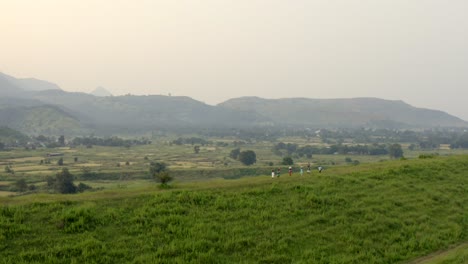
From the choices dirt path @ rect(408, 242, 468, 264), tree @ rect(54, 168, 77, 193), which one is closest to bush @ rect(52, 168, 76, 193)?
tree @ rect(54, 168, 77, 193)

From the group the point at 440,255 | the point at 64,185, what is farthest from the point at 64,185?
the point at 440,255

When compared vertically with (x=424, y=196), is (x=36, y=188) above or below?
below

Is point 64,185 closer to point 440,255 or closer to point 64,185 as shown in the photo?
point 64,185

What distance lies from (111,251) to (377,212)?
1775 cm

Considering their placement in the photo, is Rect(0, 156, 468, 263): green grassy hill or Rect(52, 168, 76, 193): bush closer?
Rect(0, 156, 468, 263): green grassy hill

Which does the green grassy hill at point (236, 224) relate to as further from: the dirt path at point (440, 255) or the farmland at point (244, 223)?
the dirt path at point (440, 255)

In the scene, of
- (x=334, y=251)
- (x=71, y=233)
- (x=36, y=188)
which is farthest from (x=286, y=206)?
(x=36, y=188)

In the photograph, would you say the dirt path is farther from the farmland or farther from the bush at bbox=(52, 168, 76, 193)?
the bush at bbox=(52, 168, 76, 193)

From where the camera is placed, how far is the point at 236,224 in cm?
2325

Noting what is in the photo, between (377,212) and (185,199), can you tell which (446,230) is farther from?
(185,199)

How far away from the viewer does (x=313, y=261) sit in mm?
19906

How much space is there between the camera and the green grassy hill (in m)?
19.3

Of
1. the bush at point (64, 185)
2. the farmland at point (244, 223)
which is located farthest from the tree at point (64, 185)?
the farmland at point (244, 223)

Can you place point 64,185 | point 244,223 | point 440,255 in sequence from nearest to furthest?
1. point 440,255
2. point 244,223
3. point 64,185
